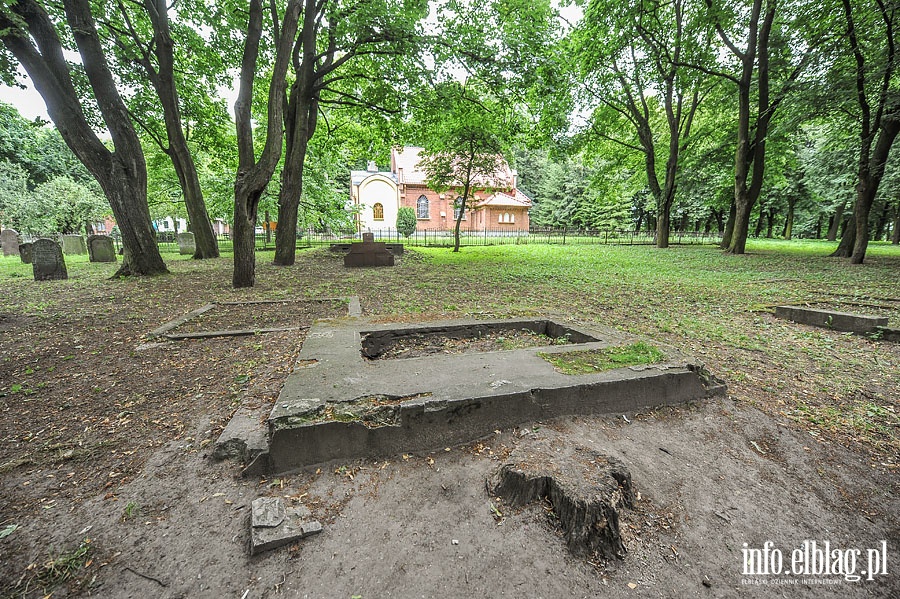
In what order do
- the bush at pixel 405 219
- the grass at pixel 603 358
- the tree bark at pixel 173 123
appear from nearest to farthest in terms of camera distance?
the grass at pixel 603 358 → the tree bark at pixel 173 123 → the bush at pixel 405 219

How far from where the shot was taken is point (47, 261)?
955cm

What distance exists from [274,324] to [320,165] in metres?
16.9

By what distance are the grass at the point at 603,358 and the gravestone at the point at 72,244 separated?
78.3 feet

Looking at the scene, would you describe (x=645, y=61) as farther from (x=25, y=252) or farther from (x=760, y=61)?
(x=25, y=252)

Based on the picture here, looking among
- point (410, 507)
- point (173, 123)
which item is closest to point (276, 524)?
point (410, 507)

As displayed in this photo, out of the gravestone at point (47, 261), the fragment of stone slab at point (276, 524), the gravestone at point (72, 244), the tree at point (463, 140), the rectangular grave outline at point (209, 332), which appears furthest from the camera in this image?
the gravestone at point (72, 244)

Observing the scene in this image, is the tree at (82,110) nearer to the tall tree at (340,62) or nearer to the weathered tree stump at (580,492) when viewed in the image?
the tall tree at (340,62)

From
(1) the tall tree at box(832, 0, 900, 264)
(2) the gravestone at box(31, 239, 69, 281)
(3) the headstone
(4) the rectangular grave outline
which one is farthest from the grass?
(3) the headstone

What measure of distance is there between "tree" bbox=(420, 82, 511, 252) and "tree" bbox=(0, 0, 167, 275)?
26.4ft

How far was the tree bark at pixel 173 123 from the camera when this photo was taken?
33.0 ft

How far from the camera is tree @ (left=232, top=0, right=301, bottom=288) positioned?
742 cm

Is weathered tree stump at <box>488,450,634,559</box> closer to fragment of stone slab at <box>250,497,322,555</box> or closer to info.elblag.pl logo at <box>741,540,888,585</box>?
info.elblag.pl logo at <box>741,540,888,585</box>

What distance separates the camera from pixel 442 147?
16891mm

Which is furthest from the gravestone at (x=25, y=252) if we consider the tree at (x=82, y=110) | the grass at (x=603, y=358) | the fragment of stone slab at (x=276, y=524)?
the grass at (x=603, y=358)
